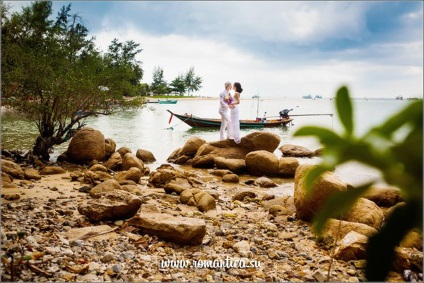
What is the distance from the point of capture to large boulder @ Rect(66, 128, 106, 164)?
36.9ft

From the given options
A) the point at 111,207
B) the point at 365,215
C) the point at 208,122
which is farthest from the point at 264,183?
the point at 208,122

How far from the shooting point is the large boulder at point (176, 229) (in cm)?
419

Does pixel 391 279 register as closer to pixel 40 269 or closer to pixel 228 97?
pixel 40 269

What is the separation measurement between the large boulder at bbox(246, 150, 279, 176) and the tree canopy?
5544mm

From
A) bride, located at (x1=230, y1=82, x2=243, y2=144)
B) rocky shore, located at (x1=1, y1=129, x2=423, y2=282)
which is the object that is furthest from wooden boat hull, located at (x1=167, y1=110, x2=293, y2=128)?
rocky shore, located at (x1=1, y1=129, x2=423, y2=282)

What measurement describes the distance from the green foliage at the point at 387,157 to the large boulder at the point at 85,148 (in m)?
11.7

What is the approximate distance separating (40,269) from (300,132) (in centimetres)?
334

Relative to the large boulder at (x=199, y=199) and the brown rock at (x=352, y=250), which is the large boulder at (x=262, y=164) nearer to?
the large boulder at (x=199, y=199)

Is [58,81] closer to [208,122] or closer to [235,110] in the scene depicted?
[235,110]

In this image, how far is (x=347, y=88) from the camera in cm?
A: 65

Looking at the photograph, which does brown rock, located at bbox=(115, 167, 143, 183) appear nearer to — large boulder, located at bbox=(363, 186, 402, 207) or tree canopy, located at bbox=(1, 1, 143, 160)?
tree canopy, located at bbox=(1, 1, 143, 160)

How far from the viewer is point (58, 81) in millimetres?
10133

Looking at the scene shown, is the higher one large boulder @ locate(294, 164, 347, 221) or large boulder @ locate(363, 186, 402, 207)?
large boulder @ locate(294, 164, 347, 221)

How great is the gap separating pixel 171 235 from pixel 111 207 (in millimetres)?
1358
